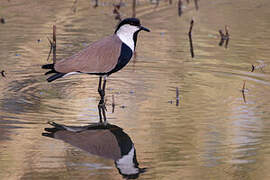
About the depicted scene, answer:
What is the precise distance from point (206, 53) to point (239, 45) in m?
0.94

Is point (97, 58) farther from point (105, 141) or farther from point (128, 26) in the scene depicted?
point (105, 141)

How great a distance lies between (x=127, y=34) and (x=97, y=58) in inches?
21.4

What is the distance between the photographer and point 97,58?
316 inches

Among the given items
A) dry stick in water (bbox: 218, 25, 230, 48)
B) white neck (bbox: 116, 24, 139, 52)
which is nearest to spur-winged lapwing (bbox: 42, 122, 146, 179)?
white neck (bbox: 116, 24, 139, 52)

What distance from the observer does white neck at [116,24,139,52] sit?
825 centimetres

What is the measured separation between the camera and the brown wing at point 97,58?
788 cm

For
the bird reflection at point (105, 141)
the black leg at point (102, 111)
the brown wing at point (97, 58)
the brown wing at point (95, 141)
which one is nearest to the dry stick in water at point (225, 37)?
the brown wing at point (97, 58)

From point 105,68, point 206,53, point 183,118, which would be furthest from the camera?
point 206,53

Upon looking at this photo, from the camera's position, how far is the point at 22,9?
46.1 feet

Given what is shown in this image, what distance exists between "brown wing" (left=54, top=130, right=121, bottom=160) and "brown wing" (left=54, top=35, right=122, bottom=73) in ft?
3.93

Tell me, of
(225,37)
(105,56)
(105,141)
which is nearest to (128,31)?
(105,56)

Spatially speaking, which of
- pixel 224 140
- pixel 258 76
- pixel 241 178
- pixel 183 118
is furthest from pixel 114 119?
pixel 258 76

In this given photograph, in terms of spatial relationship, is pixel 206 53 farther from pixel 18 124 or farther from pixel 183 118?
pixel 18 124

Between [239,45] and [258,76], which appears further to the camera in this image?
[239,45]
